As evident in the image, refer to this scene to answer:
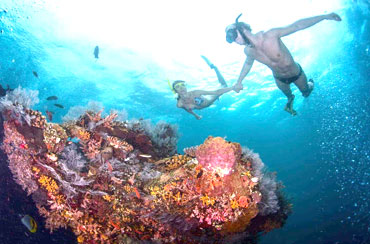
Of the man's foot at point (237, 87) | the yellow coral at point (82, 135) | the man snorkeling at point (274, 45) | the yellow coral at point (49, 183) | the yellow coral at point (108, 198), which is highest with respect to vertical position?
the man snorkeling at point (274, 45)

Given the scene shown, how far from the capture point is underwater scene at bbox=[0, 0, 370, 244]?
4406 millimetres

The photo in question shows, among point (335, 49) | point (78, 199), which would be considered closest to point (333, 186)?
point (335, 49)

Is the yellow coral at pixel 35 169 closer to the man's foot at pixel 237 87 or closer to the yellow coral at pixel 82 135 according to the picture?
the yellow coral at pixel 82 135

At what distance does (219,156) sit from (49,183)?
3860 millimetres

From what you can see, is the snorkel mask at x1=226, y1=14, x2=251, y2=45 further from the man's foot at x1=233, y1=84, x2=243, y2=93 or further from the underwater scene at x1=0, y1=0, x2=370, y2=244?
the man's foot at x1=233, y1=84, x2=243, y2=93

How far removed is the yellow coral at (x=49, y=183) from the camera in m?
4.87

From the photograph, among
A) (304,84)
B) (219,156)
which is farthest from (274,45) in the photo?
(219,156)

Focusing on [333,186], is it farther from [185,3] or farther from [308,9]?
[185,3]

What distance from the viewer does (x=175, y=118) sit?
32.3m

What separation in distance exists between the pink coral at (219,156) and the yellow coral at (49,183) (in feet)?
11.1

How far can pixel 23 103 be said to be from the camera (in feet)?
16.6

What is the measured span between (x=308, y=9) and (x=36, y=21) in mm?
17382

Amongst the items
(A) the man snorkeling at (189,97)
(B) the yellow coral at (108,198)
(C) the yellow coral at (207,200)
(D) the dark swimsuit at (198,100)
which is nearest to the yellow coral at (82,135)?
(B) the yellow coral at (108,198)

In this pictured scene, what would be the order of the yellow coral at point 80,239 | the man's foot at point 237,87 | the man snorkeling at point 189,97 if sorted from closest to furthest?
1. the yellow coral at point 80,239
2. the man's foot at point 237,87
3. the man snorkeling at point 189,97
